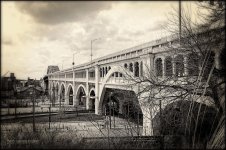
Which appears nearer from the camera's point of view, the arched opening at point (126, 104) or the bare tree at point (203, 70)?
the bare tree at point (203, 70)

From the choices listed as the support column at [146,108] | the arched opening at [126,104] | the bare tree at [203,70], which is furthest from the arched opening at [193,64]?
the arched opening at [126,104]

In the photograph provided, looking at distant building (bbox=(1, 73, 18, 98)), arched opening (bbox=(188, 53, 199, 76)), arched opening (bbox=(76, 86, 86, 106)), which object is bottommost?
arched opening (bbox=(76, 86, 86, 106))

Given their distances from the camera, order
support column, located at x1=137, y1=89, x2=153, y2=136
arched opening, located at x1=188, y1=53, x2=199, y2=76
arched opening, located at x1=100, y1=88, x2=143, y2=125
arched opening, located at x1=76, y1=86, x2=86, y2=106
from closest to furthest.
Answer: arched opening, located at x1=188, y1=53, x2=199, y2=76
support column, located at x1=137, y1=89, x2=153, y2=136
arched opening, located at x1=100, y1=88, x2=143, y2=125
arched opening, located at x1=76, y1=86, x2=86, y2=106

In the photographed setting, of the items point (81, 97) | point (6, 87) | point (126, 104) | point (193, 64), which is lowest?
point (81, 97)

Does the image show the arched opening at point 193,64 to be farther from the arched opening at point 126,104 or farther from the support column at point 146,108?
the arched opening at point 126,104

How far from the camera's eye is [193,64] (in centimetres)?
1076

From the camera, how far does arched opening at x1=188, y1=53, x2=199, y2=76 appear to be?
10.5 m

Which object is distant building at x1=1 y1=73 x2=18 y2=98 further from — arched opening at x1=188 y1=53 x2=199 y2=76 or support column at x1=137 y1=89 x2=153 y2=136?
support column at x1=137 y1=89 x2=153 y2=136

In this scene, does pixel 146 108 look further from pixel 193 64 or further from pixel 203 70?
pixel 203 70

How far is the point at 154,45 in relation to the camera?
18312 millimetres

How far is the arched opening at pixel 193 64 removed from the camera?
1045 centimetres

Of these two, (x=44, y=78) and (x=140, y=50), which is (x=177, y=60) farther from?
(x=44, y=78)

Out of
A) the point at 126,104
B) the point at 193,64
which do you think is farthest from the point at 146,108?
the point at 126,104

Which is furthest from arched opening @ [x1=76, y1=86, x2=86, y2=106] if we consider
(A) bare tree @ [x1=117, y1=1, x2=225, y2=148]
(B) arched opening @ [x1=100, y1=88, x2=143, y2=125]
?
(A) bare tree @ [x1=117, y1=1, x2=225, y2=148]
